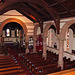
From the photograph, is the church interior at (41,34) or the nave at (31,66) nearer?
the nave at (31,66)

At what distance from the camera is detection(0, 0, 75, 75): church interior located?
9780mm

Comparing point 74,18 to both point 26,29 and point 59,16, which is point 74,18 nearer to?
point 59,16

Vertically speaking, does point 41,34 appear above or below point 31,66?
above

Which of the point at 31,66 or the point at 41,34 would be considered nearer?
the point at 31,66

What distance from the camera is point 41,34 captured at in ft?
52.9

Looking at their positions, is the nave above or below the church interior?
below

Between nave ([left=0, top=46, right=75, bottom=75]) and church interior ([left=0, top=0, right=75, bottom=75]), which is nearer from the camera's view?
nave ([left=0, top=46, right=75, bottom=75])

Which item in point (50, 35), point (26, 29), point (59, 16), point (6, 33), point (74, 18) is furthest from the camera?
point (6, 33)

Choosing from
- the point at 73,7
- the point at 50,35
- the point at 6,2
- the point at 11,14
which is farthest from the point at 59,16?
the point at 50,35

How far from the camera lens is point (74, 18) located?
10.8 meters

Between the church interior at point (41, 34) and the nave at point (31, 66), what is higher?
the church interior at point (41, 34)

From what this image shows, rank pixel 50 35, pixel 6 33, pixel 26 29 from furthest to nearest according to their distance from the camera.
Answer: pixel 6 33
pixel 50 35
pixel 26 29

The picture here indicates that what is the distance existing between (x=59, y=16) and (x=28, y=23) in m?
8.05

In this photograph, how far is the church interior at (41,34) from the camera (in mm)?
9780
